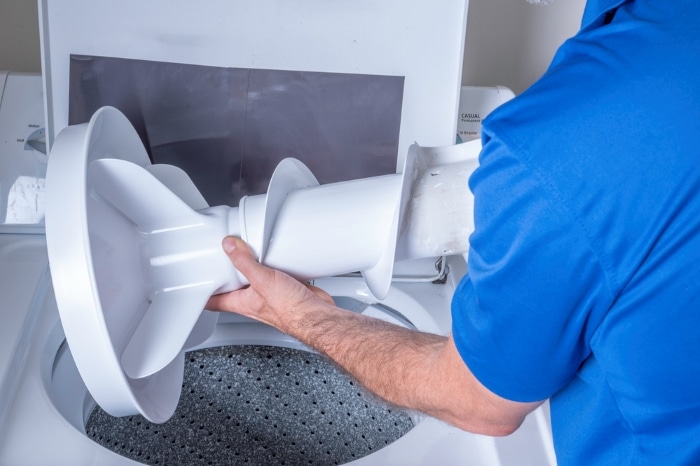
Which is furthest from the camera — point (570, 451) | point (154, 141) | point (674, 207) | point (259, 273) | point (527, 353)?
point (154, 141)

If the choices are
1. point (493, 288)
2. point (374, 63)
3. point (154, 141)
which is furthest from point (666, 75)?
point (154, 141)

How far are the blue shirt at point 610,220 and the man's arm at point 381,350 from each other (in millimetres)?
142

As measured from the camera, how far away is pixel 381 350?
0.92 meters

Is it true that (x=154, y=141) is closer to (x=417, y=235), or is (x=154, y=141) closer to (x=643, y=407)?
(x=417, y=235)

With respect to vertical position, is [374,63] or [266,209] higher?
[374,63]

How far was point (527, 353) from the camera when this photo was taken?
0.63m

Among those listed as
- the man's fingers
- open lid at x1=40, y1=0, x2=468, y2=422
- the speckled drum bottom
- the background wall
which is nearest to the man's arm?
the man's fingers

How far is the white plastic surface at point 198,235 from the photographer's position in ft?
Answer: 2.64

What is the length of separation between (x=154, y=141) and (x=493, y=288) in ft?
2.24

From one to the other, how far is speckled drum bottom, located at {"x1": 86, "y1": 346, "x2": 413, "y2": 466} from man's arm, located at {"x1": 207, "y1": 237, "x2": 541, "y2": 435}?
0.43 ft

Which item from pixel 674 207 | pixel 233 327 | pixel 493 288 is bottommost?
pixel 233 327

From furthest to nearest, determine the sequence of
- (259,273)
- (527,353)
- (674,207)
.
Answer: (259,273) → (527,353) → (674,207)

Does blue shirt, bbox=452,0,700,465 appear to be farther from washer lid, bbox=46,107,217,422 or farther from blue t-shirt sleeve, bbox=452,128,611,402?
washer lid, bbox=46,107,217,422

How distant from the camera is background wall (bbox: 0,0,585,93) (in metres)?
1.38
